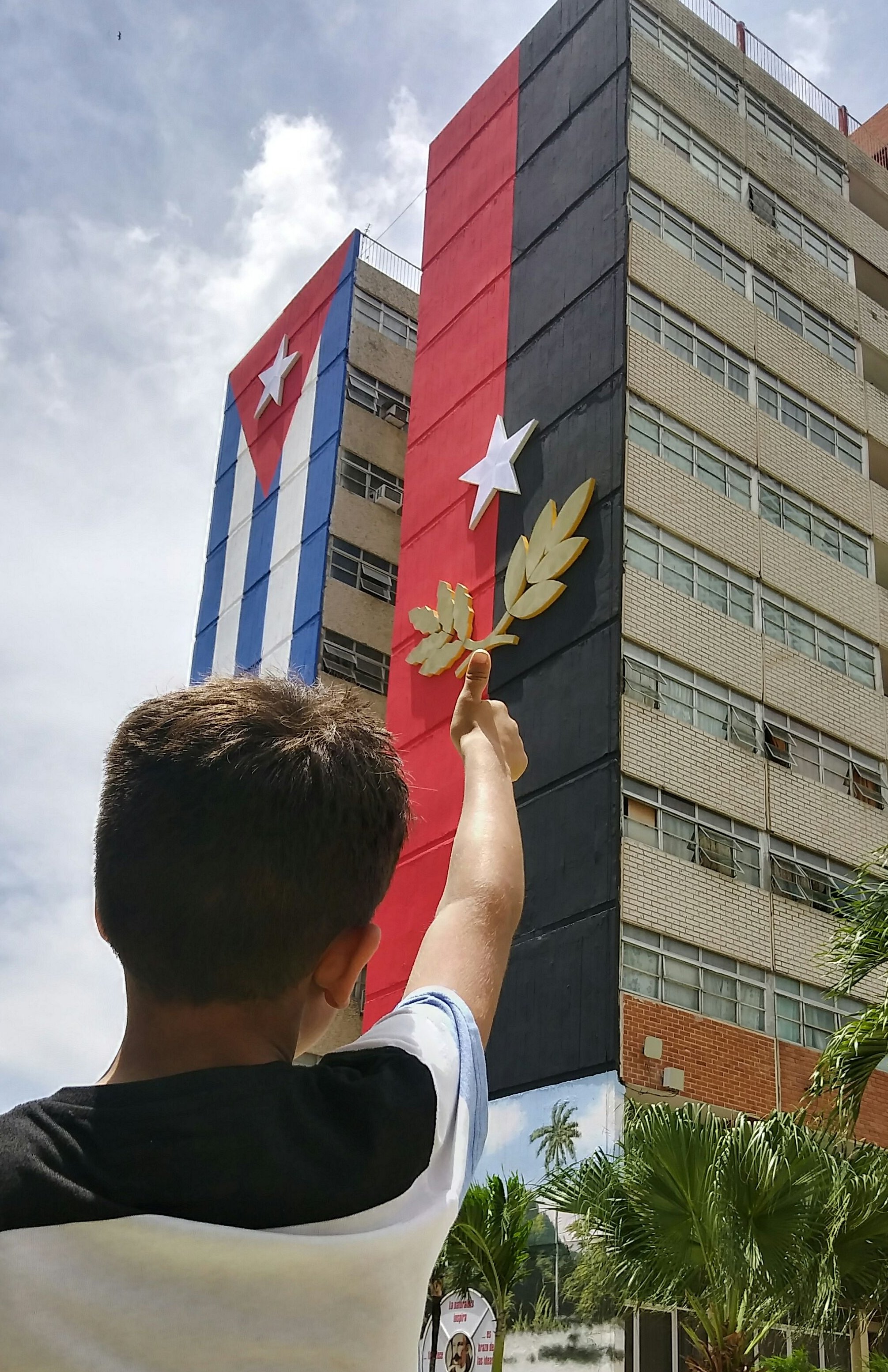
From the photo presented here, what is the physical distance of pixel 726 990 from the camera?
22.4 metres

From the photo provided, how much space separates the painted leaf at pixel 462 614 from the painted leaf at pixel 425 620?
627mm

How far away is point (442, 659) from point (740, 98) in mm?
15215

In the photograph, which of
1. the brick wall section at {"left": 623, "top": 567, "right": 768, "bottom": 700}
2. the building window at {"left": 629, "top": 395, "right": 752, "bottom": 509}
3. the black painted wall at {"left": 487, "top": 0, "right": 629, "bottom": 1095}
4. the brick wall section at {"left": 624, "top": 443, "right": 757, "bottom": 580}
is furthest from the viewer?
the building window at {"left": 629, "top": 395, "right": 752, "bottom": 509}

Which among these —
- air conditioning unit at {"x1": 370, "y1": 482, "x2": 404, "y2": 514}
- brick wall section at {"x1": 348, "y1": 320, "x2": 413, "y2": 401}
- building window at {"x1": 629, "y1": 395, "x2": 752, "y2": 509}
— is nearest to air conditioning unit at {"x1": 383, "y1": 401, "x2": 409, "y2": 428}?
brick wall section at {"x1": 348, "y1": 320, "x2": 413, "y2": 401}

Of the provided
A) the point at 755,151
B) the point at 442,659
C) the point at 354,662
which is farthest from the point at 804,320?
the point at 354,662

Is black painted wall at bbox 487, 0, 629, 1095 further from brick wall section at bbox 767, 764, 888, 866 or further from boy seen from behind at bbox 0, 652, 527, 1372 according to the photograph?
boy seen from behind at bbox 0, 652, 527, 1372

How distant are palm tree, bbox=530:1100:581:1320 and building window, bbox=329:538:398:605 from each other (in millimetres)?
16981

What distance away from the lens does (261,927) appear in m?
1.31

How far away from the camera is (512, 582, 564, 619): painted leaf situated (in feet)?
81.5

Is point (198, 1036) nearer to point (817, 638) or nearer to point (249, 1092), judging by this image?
point (249, 1092)

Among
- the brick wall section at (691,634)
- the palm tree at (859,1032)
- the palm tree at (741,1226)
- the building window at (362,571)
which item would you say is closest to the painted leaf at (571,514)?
the brick wall section at (691,634)

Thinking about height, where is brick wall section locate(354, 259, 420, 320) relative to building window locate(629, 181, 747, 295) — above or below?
above

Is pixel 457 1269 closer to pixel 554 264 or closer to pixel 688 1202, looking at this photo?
pixel 688 1202

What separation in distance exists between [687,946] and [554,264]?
14718 millimetres
